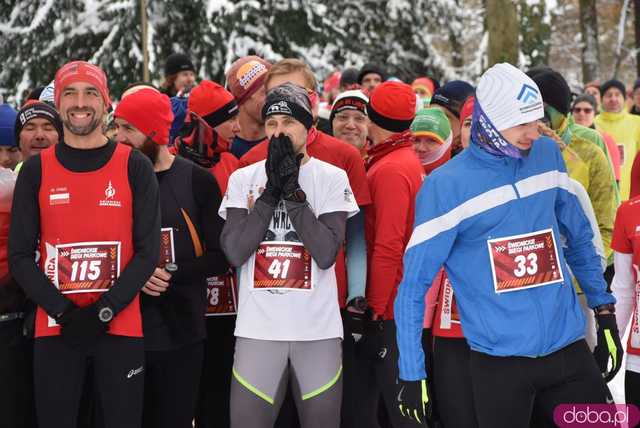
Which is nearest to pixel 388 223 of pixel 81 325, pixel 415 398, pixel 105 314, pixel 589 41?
pixel 415 398

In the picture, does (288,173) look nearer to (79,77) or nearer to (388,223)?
(388,223)

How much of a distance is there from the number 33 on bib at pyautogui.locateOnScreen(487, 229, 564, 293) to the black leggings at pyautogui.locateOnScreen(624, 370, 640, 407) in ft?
2.72

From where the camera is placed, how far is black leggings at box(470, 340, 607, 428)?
385cm

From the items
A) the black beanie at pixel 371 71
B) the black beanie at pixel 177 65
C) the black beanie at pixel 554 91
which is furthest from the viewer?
the black beanie at pixel 371 71

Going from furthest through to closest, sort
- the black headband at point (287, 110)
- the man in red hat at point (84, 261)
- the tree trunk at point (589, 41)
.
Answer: the tree trunk at point (589, 41)
the black headband at point (287, 110)
the man in red hat at point (84, 261)

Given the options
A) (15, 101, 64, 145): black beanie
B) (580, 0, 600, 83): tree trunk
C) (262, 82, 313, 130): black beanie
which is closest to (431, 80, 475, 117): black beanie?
(262, 82, 313, 130): black beanie

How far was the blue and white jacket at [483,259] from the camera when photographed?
12.6ft

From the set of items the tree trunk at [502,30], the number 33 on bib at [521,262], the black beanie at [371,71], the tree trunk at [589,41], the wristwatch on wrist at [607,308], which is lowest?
the wristwatch on wrist at [607,308]

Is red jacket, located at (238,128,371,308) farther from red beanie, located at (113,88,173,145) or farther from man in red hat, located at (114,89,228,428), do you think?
red beanie, located at (113,88,173,145)

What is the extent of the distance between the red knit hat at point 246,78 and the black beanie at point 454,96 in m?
1.41

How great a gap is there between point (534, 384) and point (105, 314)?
1864mm

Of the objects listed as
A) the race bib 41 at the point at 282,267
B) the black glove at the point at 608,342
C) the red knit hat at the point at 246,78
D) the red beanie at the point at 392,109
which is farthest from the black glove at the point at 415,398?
the red knit hat at the point at 246,78

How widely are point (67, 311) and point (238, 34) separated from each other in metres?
12.2

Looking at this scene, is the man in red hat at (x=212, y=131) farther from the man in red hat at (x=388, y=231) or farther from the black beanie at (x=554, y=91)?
the black beanie at (x=554, y=91)
